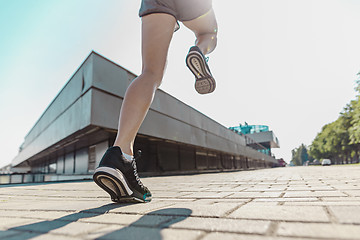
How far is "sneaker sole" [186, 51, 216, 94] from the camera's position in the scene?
2121 millimetres

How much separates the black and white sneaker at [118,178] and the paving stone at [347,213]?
1.03 meters

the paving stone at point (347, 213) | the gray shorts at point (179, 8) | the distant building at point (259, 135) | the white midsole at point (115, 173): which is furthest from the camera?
the distant building at point (259, 135)

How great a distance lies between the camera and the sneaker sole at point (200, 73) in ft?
6.96

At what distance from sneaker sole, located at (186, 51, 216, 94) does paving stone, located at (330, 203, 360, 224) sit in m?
1.58

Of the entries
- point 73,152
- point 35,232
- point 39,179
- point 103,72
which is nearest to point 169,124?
point 103,72

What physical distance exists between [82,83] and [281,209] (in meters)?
6.74

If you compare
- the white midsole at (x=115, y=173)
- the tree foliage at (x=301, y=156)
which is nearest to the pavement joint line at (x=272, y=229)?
the white midsole at (x=115, y=173)

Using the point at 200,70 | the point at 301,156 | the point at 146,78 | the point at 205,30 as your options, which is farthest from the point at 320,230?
the point at 301,156

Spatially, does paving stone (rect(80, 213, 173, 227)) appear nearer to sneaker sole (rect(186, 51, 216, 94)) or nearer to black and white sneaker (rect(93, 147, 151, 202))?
black and white sneaker (rect(93, 147, 151, 202))

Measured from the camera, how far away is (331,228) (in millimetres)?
709

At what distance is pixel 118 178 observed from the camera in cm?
130

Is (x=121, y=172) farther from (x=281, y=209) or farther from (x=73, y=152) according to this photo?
(x=73, y=152)

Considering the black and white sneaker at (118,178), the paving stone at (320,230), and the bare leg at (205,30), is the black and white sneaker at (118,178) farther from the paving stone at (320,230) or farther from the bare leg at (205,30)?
the bare leg at (205,30)

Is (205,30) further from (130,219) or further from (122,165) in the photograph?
(130,219)
